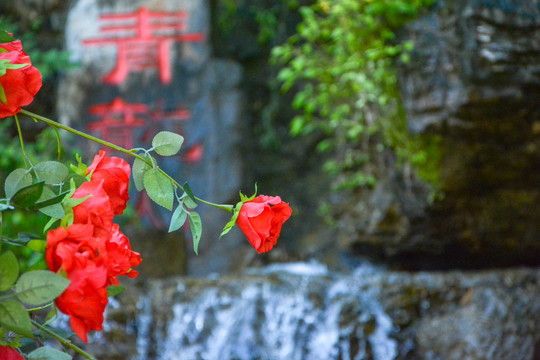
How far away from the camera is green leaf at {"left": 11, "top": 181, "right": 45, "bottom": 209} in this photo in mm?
502

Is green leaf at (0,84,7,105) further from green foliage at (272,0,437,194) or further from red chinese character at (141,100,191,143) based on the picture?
red chinese character at (141,100,191,143)

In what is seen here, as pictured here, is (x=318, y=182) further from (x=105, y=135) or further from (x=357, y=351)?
→ (x=357, y=351)

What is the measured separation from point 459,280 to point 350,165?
1172mm

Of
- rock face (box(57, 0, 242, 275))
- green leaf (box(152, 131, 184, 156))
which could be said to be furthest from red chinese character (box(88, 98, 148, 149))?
green leaf (box(152, 131, 184, 156))

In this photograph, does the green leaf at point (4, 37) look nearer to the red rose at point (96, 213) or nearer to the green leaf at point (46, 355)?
the red rose at point (96, 213)

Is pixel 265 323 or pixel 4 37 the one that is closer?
pixel 4 37

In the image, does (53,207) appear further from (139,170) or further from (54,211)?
(139,170)

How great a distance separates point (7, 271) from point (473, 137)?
10.2 ft

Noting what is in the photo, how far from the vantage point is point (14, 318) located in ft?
1.48

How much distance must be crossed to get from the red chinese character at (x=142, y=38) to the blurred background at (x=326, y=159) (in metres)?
0.01

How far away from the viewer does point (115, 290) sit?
0.61 meters

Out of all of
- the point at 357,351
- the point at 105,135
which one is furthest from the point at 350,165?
the point at 105,135

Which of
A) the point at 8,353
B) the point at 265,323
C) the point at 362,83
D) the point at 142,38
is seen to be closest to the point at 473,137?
the point at 362,83

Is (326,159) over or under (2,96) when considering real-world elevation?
A: under
